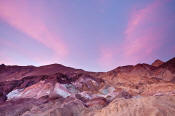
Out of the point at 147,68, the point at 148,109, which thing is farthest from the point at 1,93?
the point at 147,68

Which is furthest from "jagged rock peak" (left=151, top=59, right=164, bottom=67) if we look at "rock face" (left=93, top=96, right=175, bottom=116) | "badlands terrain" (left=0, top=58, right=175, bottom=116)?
"rock face" (left=93, top=96, right=175, bottom=116)

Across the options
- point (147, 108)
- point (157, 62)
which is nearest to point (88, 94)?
point (147, 108)

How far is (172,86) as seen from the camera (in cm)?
4112

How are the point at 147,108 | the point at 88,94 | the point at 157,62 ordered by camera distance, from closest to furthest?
1. the point at 147,108
2. the point at 88,94
3. the point at 157,62

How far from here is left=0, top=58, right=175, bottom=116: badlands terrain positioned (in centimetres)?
1858

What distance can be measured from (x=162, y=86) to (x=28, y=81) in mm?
42603

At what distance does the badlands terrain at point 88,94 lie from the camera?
18583mm

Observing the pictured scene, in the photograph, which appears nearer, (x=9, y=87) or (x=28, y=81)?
(x=9, y=87)

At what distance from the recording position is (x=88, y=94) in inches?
1540

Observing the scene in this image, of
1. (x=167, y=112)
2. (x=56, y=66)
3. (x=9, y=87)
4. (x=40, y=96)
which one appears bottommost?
(x=167, y=112)

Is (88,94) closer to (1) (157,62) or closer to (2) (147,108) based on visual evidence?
(2) (147,108)

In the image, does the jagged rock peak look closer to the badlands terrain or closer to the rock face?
the badlands terrain

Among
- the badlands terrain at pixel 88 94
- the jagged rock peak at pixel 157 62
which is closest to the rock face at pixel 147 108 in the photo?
the badlands terrain at pixel 88 94

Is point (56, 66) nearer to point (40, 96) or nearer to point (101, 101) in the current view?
point (40, 96)
